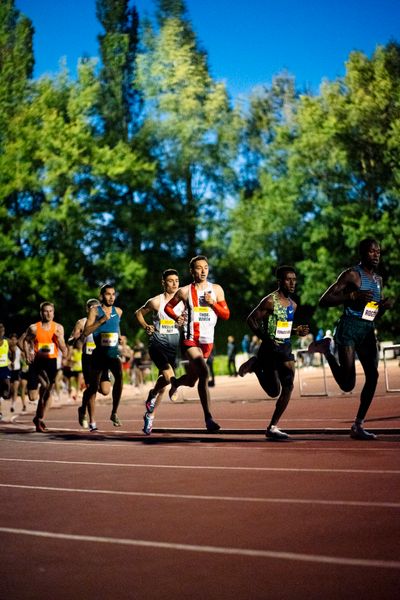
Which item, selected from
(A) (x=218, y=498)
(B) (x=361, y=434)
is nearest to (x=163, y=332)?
(B) (x=361, y=434)

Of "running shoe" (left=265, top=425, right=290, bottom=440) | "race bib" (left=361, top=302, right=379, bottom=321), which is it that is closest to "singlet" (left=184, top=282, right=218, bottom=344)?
"running shoe" (left=265, top=425, right=290, bottom=440)

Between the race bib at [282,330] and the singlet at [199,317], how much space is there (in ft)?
3.34

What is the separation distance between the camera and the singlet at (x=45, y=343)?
15320mm

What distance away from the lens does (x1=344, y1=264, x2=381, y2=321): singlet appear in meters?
10.8

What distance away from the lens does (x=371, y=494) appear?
285 inches

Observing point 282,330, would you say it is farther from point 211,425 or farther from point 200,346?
point 211,425

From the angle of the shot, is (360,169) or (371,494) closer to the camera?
(371,494)

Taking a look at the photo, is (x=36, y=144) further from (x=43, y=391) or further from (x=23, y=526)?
(x=23, y=526)

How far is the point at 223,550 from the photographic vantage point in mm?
5656

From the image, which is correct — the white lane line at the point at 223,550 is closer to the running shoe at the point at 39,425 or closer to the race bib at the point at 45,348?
the running shoe at the point at 39,425

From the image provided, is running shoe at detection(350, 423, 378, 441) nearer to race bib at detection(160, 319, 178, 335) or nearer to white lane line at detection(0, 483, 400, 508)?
white lane line at detection(0, 483, 400, 508)

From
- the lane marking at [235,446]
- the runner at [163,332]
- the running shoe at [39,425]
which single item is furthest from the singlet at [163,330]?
the running shoe at [39,425]

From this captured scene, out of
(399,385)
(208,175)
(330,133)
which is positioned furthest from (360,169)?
(399,385)

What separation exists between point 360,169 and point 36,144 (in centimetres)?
1723
